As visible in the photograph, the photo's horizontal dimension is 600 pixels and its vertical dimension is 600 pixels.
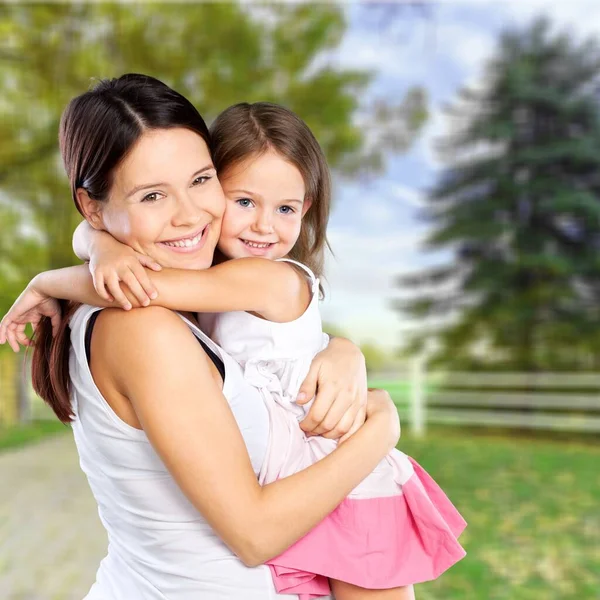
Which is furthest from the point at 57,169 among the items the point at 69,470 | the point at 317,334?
the point at 317,334

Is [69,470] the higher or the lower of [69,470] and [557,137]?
the lower

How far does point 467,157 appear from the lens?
11.3m

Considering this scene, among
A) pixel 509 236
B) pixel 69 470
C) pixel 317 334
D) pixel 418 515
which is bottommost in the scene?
pixel 418 515

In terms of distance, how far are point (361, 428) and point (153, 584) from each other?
0.35 m

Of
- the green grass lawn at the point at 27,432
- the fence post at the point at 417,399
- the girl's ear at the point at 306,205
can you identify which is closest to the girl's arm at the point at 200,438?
the girl's ear at the point at 306,205

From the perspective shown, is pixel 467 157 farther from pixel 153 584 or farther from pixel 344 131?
pixel 153 584

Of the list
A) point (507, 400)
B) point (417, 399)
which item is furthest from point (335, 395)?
point (507, 400)

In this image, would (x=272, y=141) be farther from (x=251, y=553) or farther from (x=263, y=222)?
(x=251, y=553)

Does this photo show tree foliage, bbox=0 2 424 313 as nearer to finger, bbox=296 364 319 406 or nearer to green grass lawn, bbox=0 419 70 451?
green grass lawn, bbox=0 419 70 451

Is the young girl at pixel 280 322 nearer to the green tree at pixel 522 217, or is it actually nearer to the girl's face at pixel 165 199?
the girl's face at pixel 165 199

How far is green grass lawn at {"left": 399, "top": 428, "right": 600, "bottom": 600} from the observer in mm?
A: 4645

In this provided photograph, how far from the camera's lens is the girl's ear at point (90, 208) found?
1.12 meters

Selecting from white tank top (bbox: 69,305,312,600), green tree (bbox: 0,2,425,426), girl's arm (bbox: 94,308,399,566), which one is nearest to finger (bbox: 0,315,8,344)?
white tank top (bbox: 69,305,312,600)

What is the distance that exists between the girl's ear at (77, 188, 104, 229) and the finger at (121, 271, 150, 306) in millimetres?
177
